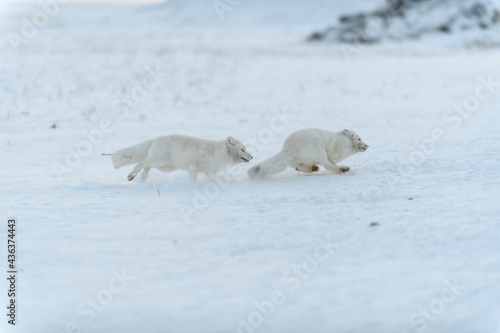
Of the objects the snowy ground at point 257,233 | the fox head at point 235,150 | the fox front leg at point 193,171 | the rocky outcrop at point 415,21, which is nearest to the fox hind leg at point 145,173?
the snowy ground at point 257,233

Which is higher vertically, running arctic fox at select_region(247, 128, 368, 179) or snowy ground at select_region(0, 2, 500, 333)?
running arctic fox at select_region(247, 128, 368, 179)

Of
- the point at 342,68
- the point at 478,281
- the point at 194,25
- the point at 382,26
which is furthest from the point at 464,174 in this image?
the point at 194,25

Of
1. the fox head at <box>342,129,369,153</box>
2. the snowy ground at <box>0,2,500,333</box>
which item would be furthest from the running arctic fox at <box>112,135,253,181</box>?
the fox head at <box>342,129,369,153</box>

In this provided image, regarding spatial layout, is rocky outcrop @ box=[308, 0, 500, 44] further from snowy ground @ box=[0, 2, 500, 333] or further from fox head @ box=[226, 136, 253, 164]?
fox head @ box=[226, 136, 253, 164]

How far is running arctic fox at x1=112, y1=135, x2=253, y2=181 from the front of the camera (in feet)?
20.1

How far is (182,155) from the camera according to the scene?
6.16 m

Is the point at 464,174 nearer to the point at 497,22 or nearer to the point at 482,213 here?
the point at 482,213

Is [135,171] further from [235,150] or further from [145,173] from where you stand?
[235,150]

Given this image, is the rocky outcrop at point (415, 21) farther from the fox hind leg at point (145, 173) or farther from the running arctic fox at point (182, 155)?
the fox hind leg at point (145, 173)

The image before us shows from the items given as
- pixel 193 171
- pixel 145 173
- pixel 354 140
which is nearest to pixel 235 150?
pixel 193 171

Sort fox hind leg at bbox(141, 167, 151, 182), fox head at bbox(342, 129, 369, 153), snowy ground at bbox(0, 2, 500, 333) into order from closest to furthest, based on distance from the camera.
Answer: snowy ground at bbox(0, 2, 500, 333), fox hind leg at bbox(141, 167, 151, 182), fox head at bbox(342, 129, 369, 153)

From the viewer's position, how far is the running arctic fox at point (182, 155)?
613 cm

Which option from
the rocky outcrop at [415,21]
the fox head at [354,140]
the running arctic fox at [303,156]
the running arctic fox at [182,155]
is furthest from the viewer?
the rocky outcrop at [415,21]

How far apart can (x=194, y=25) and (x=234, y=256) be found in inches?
2833
